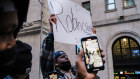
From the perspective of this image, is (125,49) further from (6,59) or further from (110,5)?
(6,59)

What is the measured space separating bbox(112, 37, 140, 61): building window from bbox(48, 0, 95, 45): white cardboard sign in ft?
31.0

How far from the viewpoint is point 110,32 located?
11.8m

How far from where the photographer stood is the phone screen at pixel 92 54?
1.59 metres

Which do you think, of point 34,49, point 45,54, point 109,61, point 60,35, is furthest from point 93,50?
point 34,49

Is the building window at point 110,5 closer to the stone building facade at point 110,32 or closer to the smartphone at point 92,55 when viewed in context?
the stone building facade at point 110,32

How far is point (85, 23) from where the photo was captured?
10.8 feet

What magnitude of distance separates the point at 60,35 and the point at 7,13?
1.82 m

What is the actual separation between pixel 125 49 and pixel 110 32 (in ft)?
7.05

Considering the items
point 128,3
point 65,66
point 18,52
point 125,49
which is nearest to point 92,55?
point 18,52

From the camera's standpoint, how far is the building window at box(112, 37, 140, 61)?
11.0 m

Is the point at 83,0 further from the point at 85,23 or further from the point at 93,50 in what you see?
the point at 93,50

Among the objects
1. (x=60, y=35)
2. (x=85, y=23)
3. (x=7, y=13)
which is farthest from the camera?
(x=85, y=23)

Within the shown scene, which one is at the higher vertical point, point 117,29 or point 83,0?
point 83,0

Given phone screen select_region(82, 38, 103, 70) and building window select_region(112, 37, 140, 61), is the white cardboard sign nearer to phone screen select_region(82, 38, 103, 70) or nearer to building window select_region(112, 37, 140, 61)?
phone screen select_region(82, 38, 103, 70)
